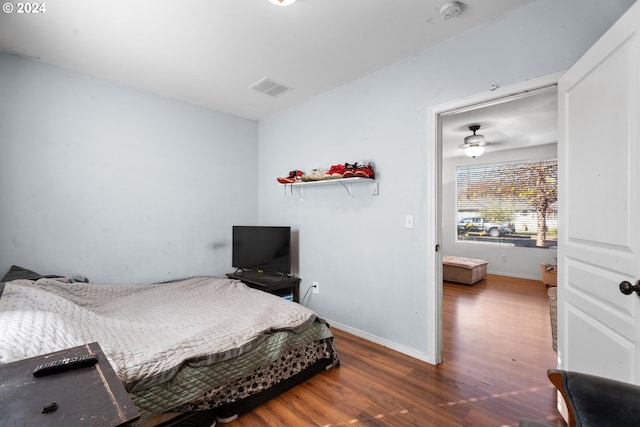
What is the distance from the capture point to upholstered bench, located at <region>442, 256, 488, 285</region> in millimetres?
5004

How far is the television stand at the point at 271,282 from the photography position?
3.20m

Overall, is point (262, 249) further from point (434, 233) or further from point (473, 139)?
point (473, 139)

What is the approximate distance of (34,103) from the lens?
2525 millimetres

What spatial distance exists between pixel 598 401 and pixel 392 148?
2090mm

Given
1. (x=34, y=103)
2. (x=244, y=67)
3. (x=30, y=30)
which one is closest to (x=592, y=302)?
(x=244, y=67)

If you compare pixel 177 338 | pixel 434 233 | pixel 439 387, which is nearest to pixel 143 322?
pixel 177 338

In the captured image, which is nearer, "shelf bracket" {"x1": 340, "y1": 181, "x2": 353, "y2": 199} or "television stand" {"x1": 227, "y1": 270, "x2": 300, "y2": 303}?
"shelf bracket" {"x1": 340, "y1": 181, "x2": 353, "y2": 199}

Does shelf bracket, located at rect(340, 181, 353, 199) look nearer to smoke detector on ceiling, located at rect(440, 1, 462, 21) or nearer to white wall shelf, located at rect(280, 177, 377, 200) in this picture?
white wall shelf, located at rect(280, 177, 377, 200)

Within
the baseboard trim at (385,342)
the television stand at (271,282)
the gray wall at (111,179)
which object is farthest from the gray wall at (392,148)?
the gray wall at (111,179)

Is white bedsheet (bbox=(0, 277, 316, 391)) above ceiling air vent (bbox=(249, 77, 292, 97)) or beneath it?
beneath

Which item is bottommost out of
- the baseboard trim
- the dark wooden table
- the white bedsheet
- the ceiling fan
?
the baseboard trim

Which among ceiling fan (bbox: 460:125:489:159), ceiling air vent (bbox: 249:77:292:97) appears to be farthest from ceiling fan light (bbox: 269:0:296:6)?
ceiling fan (bbox: 460:125:489:159)

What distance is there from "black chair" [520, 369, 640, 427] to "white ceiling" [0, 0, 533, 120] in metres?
2.09

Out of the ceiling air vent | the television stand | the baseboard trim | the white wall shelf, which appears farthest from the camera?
the television stand
